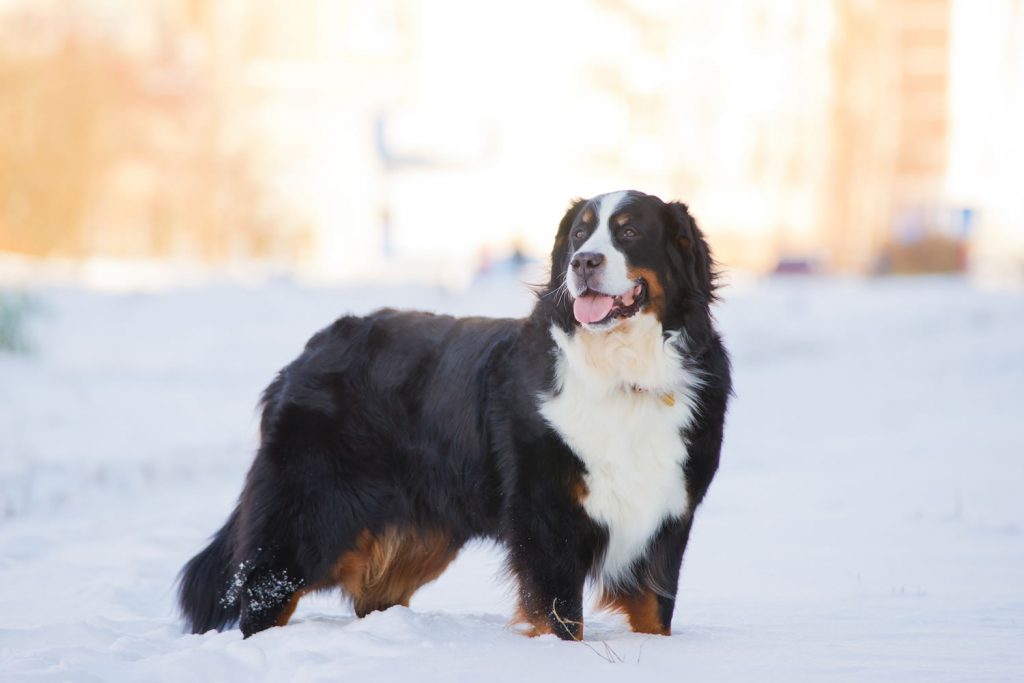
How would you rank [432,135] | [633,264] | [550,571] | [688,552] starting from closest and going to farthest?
[550,571] → [633,264] → [688,552] → [432,135]

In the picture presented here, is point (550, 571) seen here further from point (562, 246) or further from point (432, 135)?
point (432, 135)

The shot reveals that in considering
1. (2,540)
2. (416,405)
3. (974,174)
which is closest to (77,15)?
(2,540)

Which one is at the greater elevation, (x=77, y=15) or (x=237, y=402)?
(x=77, y=15)

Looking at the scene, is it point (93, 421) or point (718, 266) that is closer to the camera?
point (718, 266)

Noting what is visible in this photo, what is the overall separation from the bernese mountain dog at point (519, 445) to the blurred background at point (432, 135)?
15.4m

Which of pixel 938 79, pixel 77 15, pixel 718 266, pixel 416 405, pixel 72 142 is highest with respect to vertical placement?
pixel 938 79

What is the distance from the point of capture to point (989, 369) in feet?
50.2

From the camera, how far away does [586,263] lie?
4.69 m

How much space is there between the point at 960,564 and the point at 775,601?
1.26m

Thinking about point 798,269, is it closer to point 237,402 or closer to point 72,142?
point 72,142

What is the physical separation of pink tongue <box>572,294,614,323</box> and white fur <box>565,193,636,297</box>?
3cm

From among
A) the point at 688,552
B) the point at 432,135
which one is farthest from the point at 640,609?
the point at 432,135

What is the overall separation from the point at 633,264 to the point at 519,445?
0.76 metres

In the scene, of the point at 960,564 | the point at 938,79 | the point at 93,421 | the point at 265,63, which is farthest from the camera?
the point at 938,79
